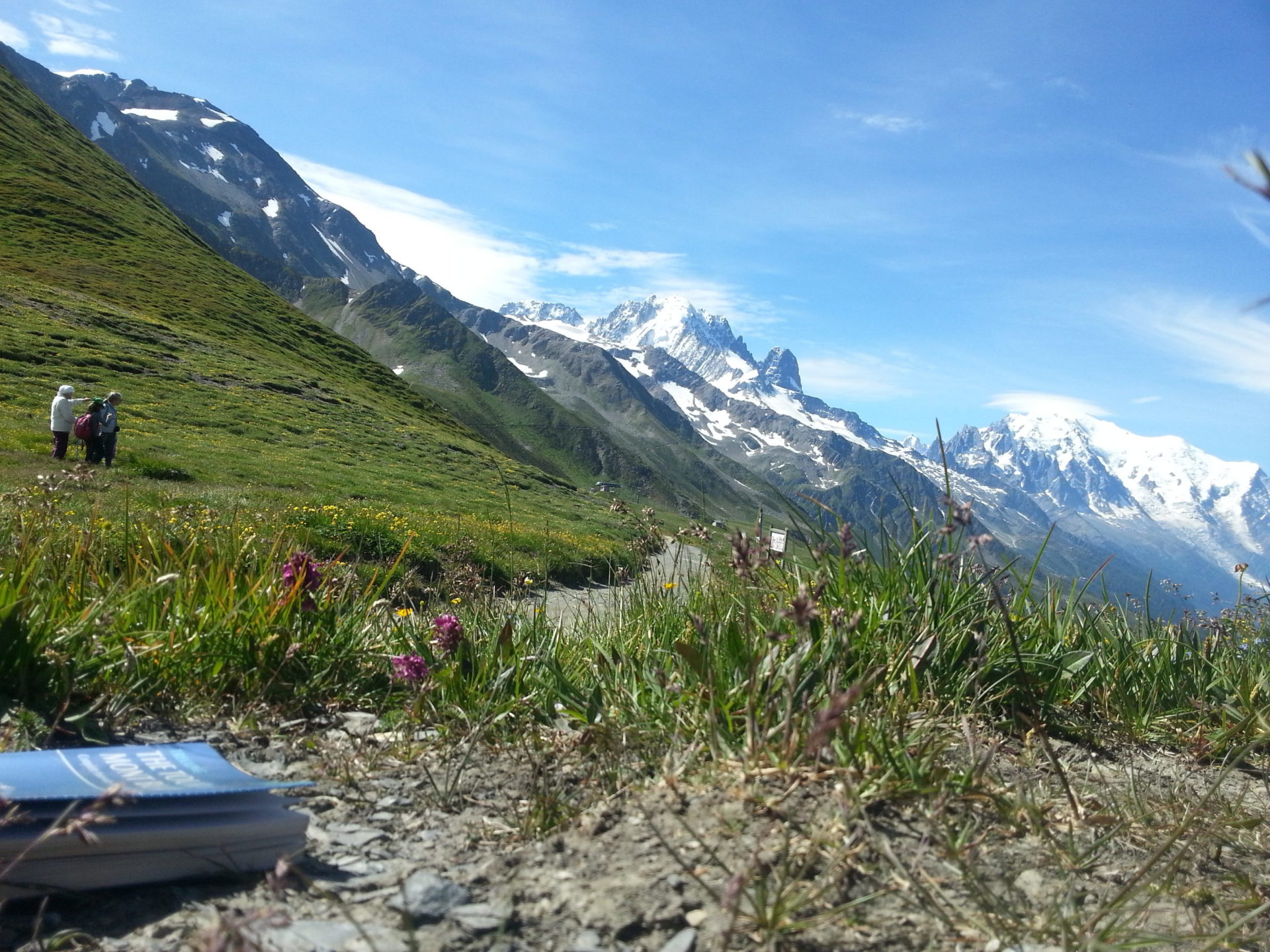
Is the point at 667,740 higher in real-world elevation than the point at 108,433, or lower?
higher

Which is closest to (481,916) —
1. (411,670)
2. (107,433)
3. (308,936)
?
(308,936)

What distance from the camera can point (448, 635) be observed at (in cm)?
389

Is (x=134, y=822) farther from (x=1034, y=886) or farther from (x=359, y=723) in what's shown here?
(x=1034, y=886)

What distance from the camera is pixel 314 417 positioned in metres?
45.8

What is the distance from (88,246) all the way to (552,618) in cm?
9441

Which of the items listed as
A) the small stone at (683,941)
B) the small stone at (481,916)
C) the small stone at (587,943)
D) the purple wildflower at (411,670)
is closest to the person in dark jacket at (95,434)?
the purple wildflower at (411,670)

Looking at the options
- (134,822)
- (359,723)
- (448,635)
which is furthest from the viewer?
(448,635)

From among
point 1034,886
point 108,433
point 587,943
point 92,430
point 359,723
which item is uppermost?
point 1034,886

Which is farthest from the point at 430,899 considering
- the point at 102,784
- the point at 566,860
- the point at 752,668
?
the point at 752,668

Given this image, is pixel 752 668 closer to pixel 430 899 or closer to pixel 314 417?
pixel 430 899

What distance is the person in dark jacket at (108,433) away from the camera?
20.5 m

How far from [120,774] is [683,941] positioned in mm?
1633

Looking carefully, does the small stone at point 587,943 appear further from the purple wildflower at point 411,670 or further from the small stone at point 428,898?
the purple wildflower at point 411,670

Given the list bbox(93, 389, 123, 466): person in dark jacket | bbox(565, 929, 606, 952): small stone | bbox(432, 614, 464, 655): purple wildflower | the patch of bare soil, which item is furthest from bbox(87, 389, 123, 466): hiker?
bbox(565, 929, 606, 952): small stone
